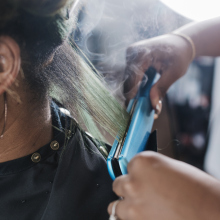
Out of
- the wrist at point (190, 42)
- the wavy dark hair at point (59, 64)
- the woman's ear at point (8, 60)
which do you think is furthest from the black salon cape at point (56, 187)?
the wrist at point (190, 42)

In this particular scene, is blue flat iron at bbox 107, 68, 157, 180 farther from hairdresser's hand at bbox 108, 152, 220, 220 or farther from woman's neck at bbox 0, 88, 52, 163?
woman's neck at bbox 0, 88, 52, 163

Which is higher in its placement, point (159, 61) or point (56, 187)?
point (159, 61)

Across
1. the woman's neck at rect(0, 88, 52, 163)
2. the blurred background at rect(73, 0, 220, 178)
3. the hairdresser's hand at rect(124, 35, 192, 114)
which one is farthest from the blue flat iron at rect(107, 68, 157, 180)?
the woman's neck at rect(0, 88, 52, 163)

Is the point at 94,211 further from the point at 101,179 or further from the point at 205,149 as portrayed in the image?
the point at 205,149

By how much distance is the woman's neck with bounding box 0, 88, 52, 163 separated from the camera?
0.65m

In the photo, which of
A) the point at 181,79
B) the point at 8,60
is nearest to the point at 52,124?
the point at 8,60

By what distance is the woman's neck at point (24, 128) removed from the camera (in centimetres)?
65

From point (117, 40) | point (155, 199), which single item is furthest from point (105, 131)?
point (155, 199)

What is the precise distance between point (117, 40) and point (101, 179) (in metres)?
0.41

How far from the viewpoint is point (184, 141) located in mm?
908

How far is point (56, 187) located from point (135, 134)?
239 millimetres

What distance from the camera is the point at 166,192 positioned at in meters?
0.41

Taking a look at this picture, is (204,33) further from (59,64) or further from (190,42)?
(59,64)

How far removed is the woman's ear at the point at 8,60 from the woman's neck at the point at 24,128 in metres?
0.08
